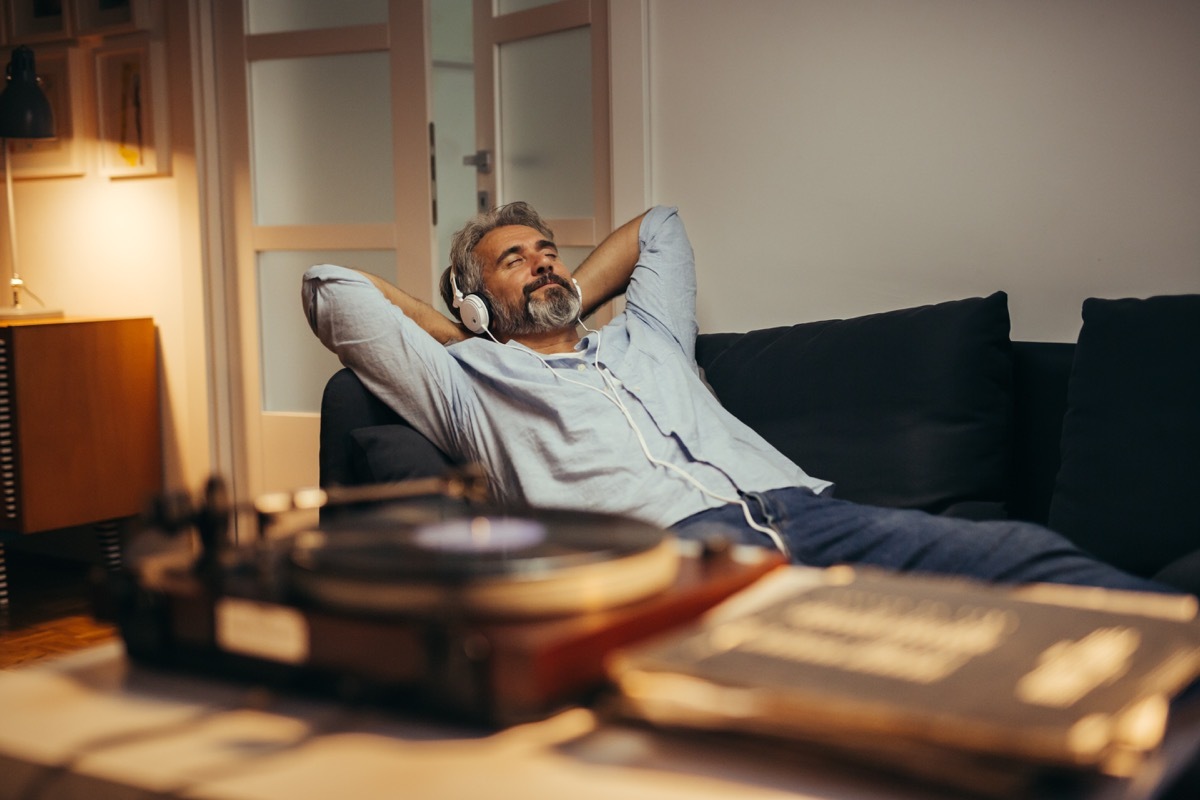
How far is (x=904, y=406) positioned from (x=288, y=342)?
224 cm

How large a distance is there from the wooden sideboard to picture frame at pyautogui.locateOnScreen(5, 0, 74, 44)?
1.04 m

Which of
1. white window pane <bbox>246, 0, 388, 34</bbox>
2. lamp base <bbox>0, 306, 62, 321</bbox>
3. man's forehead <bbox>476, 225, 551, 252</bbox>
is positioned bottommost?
lamp base <bbox>0, 306, 62, 321</bbox>

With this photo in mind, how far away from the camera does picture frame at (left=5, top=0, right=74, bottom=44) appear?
3871mm

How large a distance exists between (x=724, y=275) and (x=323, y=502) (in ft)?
6.71

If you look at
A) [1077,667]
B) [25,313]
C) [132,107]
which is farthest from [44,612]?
[1077,667]

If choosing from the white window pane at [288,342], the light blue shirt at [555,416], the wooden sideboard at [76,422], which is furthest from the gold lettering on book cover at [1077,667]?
the wooden sideboard at [76,422]

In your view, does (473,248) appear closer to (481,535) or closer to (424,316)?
(424,316)

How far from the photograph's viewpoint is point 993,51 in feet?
7.65

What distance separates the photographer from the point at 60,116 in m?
3.93

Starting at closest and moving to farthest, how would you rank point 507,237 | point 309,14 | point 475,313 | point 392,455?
point 392,455
point 475,313
point 507,237
point 309,14

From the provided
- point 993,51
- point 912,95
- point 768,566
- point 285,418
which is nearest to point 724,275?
point 912,95

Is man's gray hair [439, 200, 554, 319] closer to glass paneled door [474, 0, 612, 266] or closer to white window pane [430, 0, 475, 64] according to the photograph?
glass paneled door [474, 0, 612, 266]

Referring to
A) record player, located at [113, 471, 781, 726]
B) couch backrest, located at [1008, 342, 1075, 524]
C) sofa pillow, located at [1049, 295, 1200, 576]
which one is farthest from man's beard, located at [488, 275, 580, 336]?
record player, located at [113, 471, 781, 726]

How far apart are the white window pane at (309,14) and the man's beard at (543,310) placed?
57.1 inches
